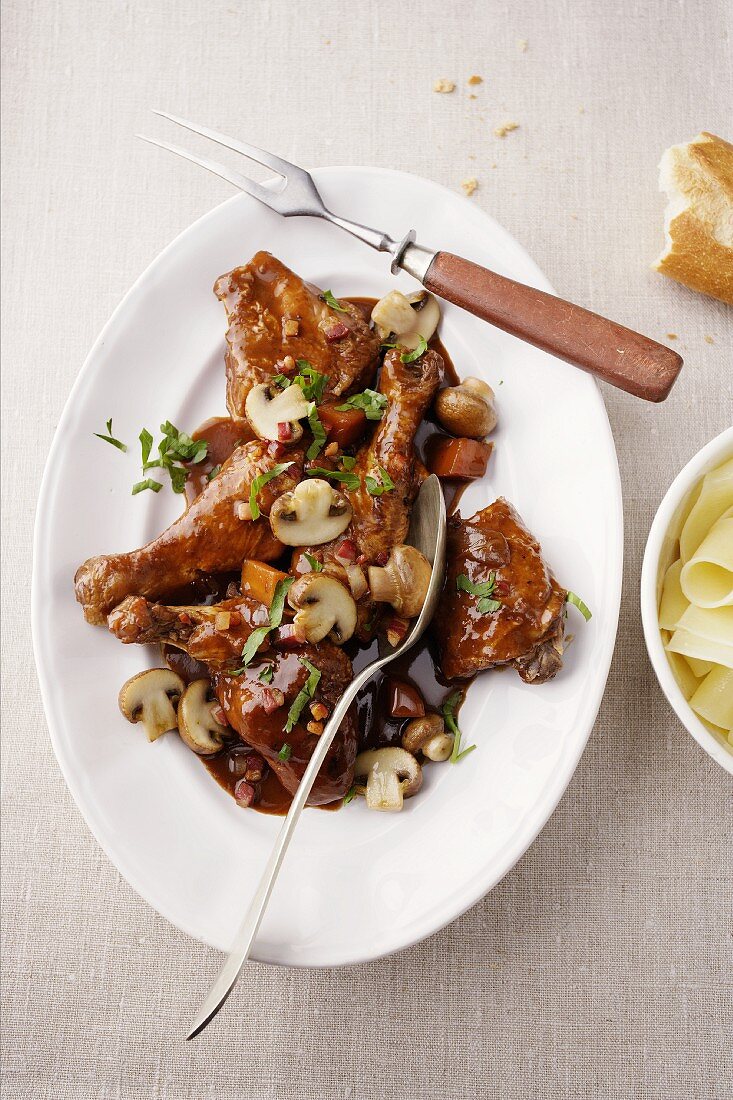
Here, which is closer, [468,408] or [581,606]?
[581,606]

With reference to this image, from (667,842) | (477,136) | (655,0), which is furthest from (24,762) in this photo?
(655,0)

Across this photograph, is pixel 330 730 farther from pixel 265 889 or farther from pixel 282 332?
pixel 282 332

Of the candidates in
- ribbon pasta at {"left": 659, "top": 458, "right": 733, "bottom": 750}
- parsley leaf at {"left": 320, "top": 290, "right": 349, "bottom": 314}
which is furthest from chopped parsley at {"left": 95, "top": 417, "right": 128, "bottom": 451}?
ribbon pasta at {"left": 659, "top": 458, "right": 733, "bottom": 750}

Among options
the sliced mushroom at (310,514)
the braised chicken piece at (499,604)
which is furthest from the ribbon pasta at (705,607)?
the sliced mushroom at (310,514)

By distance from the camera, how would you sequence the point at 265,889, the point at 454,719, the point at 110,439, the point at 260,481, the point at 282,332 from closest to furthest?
the point at 265,889, the point at 260,481, the point at 454,719, the point at 282,332, the point at 110,439

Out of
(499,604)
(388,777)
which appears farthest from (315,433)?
(388,777)

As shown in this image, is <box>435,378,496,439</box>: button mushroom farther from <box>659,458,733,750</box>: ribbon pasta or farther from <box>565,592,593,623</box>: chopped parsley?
<box>659,458,733,750</box>: ribbon pasta
